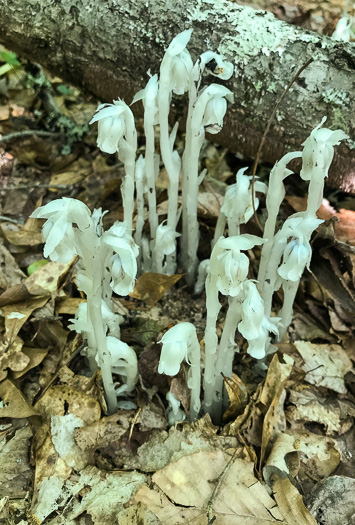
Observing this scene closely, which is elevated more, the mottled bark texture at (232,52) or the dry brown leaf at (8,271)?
the mottled bark texture at (232,52)

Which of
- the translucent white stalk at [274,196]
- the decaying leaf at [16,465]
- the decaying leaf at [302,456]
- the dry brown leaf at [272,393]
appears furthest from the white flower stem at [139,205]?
the decaying leaf at [302,456]

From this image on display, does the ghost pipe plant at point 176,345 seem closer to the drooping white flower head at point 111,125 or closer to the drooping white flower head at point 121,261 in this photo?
the drooping white flower head at point 121,261

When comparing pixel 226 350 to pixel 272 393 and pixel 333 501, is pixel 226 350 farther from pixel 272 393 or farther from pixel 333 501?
pixel 333 501

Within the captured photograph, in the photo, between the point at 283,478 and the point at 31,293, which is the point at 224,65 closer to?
the point at 31,293

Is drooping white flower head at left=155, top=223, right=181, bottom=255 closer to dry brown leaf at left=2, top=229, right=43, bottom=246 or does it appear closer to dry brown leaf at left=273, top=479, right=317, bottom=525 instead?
dry brown leaf at left=2, top=229, right=43, bottom=246

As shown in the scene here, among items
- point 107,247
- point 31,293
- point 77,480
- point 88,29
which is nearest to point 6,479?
point 77,480

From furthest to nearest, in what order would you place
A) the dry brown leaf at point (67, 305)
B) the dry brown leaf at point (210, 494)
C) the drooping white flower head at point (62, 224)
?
1. the dry brown leaf at point (67, 305)
2. the dry brown leaf at point (210, 494)
3. the drooping white flower head at point (62, 224)
